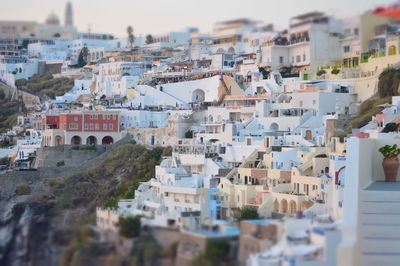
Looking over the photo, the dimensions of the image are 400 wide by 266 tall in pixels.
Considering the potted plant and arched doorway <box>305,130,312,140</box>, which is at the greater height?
arched doorway <box>305,130,312,140</box>

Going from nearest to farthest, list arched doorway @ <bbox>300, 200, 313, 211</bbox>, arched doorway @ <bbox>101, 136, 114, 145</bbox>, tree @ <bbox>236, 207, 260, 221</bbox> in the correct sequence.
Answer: tree @ <bbox>236, 207, 260, 221</bbox> → arched doorway @ <bbox>300, 200, 313, 211</bbox> → arched doorway @ <bbox>101, 136, 114, 145</bbox>

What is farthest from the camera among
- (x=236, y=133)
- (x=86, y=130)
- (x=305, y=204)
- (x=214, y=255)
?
(x=86, y=130)

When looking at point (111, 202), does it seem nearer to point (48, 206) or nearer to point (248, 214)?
point (48, 206)

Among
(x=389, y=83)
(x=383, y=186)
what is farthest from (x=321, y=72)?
(x=383, y=186)

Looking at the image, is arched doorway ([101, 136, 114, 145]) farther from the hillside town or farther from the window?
the window

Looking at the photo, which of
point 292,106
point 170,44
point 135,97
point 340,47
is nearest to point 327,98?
point 292,106

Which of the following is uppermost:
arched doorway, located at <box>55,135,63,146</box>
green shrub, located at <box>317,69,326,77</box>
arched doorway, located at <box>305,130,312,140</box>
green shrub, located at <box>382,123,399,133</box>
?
green shrub, located at <box>317,69,326,77</box>

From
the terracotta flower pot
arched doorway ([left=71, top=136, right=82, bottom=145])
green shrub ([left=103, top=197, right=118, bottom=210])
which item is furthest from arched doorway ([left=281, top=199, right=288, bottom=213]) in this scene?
arched doorway ([left=71, top=136, right=82, bottom=145])
